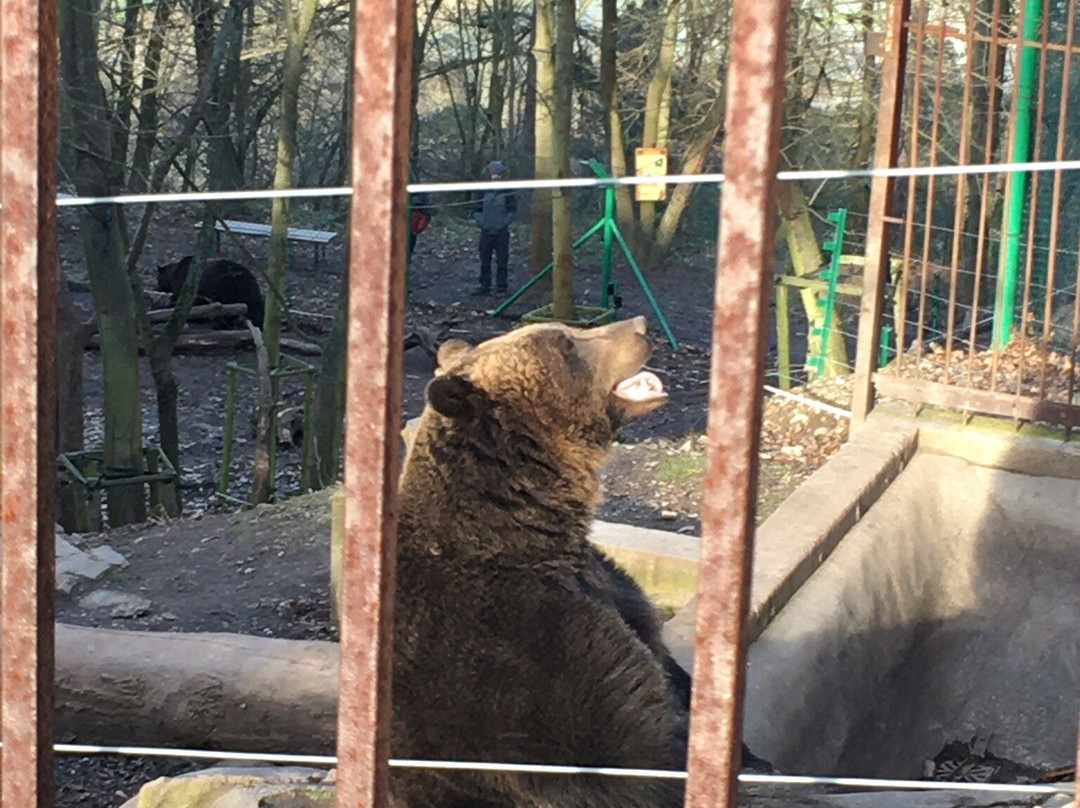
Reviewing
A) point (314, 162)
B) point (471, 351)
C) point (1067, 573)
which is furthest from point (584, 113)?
point (471, 351)

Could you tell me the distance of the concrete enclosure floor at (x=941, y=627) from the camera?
5105 mm

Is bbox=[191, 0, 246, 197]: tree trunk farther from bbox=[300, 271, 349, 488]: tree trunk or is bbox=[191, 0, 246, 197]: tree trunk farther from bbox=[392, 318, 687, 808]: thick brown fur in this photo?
bbox=[392, 318, 687, 808]: thick brown fur

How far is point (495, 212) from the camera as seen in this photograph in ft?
67.7

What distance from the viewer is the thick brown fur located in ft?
11.4

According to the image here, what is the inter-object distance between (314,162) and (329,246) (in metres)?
1.95

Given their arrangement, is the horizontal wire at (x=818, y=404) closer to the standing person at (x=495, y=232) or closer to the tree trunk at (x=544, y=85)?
the tree trunk at (x=544, y=85)

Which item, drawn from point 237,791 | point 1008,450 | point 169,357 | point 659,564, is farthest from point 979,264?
point 169,357

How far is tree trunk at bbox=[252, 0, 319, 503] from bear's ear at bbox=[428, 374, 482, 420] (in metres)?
8.29

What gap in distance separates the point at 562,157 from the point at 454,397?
14875mm

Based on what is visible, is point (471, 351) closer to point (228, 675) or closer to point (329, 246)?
point (228, 675)

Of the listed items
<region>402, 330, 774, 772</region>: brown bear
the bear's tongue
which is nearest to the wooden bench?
the bear's tongue

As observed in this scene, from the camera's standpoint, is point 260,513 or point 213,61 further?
point 213,61

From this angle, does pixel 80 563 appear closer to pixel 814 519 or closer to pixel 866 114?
pixel 814 519

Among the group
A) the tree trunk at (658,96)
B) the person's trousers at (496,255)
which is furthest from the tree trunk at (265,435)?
the tree trunk at (658,96)
